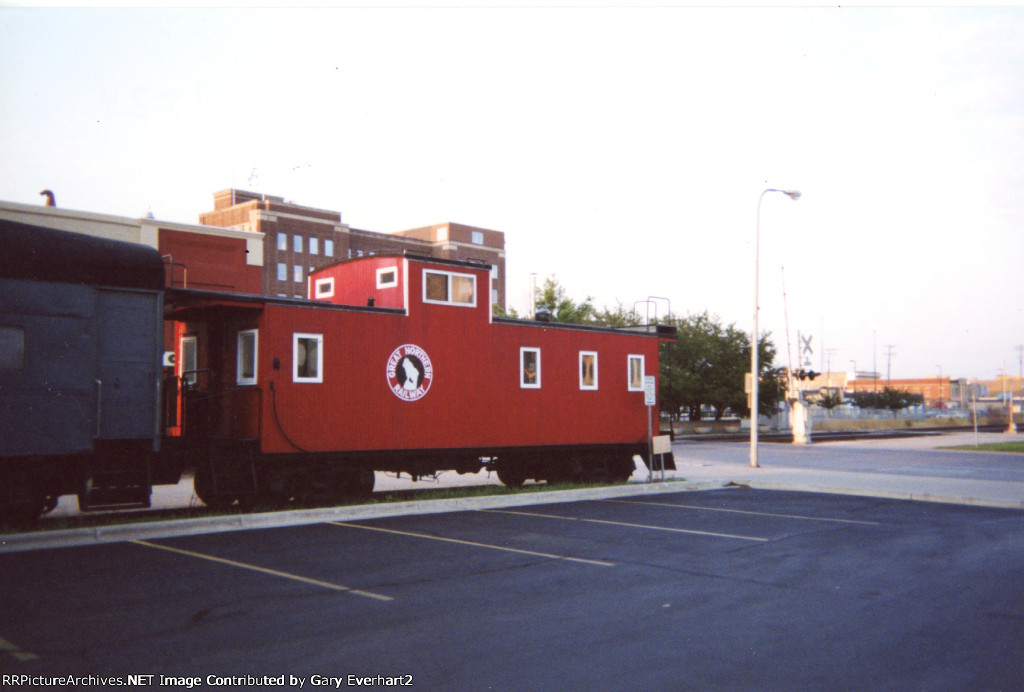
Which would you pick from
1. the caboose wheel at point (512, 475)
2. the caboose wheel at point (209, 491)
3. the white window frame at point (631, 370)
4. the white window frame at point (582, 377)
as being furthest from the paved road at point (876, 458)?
the caboose wheel at point (209, 491)

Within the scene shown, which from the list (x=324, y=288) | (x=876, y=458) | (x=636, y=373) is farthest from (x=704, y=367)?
(x=324, y=288)

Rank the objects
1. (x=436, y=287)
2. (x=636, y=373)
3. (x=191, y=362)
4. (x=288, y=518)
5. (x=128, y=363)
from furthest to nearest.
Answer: (x=636, y=373)
(x=436, y=287)
(x=191, y=362)
(x=288, y=518)
(x=128, y=363)

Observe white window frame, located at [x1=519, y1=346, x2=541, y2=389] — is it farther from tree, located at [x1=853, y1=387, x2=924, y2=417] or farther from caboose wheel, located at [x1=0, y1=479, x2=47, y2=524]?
tree, located at [x1=853, y1=387, x2=924, y2=417]

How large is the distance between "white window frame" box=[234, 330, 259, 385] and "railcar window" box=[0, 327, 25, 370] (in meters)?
4.07

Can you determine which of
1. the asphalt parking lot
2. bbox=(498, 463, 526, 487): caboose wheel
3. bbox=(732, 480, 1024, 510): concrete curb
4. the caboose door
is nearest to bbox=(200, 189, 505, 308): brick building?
bbox=(498, 463, 526, 487): caboose wheel

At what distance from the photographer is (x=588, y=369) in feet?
67.3

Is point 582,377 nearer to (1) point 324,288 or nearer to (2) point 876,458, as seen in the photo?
(1) point 324,288

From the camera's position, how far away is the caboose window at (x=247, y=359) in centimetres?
1512

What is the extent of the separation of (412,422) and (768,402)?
46860 millimetres

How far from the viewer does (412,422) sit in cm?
1692

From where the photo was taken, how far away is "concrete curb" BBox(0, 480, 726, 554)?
1095 centimetres

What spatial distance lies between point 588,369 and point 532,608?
513 inches

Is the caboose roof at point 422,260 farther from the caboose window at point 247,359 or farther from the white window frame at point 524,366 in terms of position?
the caboose window at point 247,359

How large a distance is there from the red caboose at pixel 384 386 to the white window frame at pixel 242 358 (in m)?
0.02
